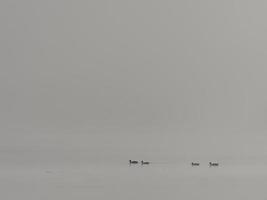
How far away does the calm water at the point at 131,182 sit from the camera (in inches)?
31.5

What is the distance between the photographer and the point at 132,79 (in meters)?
0.90

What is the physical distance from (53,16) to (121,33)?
0.45ft

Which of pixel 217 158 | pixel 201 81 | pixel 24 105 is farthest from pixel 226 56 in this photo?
pixel 24 105

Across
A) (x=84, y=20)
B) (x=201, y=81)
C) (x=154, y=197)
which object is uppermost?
(x=84, y=20)

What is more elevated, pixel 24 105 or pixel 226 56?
pixel 226 56

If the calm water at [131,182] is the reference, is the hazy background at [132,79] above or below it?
above

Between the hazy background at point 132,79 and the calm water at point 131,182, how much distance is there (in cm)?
3

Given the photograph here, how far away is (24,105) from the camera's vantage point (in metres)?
0.86

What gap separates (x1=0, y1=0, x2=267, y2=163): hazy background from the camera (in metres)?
0.86

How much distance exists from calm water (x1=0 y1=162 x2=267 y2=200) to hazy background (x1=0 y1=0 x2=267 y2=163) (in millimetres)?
27

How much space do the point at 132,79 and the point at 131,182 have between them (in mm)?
206

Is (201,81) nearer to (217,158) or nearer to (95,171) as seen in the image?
(217,158)

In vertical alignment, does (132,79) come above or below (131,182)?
above

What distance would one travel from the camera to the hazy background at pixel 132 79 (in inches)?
33.7
